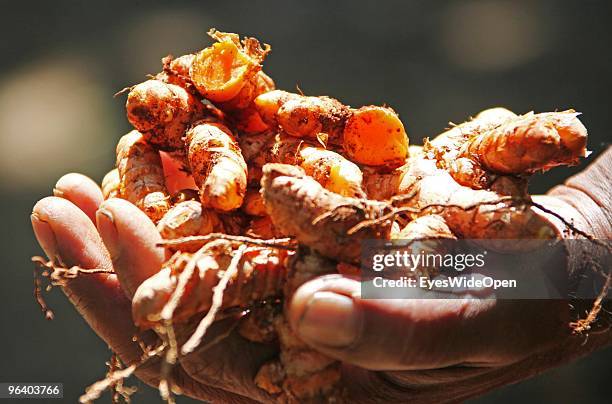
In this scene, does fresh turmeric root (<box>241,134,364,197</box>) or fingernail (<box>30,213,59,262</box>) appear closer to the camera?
fresh turmeric root (<box>241,134,364,197</box>)

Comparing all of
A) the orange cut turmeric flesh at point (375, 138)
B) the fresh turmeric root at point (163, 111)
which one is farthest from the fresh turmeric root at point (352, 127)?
the fresh turmeric root at point (163, 111)

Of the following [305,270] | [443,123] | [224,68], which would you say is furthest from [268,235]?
[443,123]

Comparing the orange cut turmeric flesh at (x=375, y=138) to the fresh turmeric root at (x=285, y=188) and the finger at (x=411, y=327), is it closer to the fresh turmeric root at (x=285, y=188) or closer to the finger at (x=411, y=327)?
the fresh turmeric root at (x=285, y=188)

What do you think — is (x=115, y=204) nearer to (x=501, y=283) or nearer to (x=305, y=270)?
(x=305, y=270)

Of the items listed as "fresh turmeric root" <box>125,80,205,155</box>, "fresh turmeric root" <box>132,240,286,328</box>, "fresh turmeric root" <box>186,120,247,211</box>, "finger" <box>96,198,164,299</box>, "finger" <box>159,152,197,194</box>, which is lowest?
"fresh turmeric root" <box>132,240,286,328</box>

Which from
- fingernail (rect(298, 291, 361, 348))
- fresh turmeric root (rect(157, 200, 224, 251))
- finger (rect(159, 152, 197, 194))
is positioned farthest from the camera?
finger (rect(159, 152, 197, 194))

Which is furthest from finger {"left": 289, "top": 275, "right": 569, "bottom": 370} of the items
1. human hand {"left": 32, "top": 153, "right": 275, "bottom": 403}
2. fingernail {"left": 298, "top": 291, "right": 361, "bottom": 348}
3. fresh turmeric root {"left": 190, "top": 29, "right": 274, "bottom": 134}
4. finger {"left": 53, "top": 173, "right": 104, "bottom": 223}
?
finger {"left": 53, "top": 173, "right": 104, "bottom": 223}

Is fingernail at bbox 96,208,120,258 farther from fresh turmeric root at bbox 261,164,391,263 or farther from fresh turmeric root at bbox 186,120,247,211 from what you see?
fresh turmeric root at bbox 261,164,391,263
